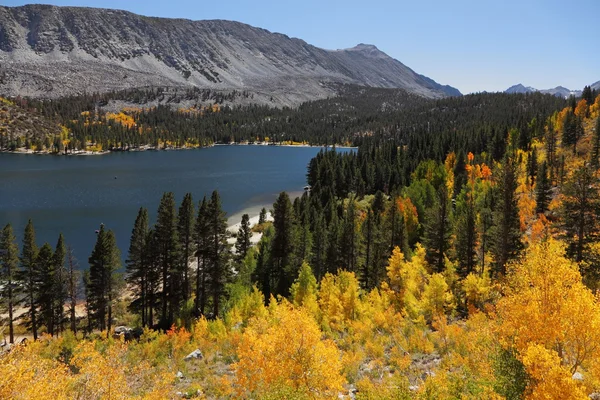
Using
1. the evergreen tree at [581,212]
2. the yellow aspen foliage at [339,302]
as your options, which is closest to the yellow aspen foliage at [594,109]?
the evergreen tree at [581,212]

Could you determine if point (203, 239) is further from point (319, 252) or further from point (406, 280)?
point (406, 280)

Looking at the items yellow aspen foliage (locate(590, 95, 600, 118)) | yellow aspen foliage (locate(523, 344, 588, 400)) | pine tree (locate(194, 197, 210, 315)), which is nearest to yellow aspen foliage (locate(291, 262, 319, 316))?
pine tree (locate(194, 197, 210, 315))

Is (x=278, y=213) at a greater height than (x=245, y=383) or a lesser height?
greater

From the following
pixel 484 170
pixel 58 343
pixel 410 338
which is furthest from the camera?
pixel 484 170

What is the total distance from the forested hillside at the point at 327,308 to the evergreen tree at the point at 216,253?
0.25 metres

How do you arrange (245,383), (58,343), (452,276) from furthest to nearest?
(452,276) → (58,343) → (245,383)

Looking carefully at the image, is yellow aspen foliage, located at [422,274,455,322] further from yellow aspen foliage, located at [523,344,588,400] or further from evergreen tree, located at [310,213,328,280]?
evergreen tree, located at [310,213,328,280]

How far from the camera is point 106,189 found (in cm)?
12581

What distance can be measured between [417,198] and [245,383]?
75.2 metres

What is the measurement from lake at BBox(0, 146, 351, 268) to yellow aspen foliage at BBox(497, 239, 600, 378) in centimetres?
6617

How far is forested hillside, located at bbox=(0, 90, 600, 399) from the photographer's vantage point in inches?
659

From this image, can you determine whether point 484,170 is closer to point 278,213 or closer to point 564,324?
point 278,213

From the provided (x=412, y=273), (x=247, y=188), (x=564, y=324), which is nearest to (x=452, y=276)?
(x=412, y=273)

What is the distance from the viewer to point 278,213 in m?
52.9
